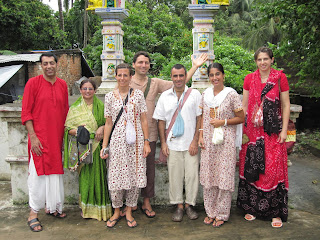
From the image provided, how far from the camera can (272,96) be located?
10.5 ft

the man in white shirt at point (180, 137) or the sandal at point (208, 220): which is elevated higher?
the man in white shirt at point (180, 137)

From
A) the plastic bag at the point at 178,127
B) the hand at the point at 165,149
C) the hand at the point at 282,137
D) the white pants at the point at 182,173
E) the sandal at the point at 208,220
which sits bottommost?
the sandal at the point at 208,220

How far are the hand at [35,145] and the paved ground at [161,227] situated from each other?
834 mm

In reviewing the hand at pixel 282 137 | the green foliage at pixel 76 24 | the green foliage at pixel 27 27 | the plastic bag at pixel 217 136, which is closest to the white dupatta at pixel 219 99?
the plastic bag at pixel 217 136

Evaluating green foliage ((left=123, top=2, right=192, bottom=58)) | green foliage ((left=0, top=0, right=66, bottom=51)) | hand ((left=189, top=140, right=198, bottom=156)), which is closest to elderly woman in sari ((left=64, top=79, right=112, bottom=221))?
hand ((left=189, top=140, right=198, bottom=156))

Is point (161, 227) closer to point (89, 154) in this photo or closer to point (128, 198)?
point (128, 198)

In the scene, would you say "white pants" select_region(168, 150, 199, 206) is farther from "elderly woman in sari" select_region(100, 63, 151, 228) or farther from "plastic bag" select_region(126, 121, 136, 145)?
"plastic bag" select_region(126, 121, 136, 145)

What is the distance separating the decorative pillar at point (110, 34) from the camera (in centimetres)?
494

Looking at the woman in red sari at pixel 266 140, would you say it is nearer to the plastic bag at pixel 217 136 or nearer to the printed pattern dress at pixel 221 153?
the printed pattern dress at pixel 221 153

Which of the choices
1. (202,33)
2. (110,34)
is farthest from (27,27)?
(202,33)

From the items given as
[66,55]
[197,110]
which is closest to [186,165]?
[197,110]

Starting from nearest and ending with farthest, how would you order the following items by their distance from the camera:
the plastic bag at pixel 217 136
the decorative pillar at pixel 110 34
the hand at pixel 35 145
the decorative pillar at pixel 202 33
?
the plastic bag at pixel 217 136, the hand at pixel 35 145, the decorative pillar at pixel 202 33, the decorative pillar at pixel 110 34

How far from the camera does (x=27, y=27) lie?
15.6 metres

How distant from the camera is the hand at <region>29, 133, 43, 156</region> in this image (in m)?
3.28
